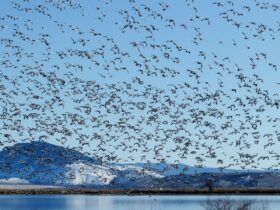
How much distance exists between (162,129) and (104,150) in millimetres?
4836

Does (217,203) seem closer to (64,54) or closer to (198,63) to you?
(198,63)

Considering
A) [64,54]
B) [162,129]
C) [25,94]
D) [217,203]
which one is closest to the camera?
[64,54]

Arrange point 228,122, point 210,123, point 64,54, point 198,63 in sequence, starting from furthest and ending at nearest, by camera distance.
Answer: point 210,123, point 228,122, point 198,63, point 64,54

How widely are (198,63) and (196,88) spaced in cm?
229

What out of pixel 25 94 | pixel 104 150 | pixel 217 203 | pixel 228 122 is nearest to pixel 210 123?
pixel 228 122

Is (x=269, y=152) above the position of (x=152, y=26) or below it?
below

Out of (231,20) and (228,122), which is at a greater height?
(231,20)

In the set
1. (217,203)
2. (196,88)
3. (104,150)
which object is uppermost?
(196,88)

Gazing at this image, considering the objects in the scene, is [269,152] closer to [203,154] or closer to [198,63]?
[203,154]

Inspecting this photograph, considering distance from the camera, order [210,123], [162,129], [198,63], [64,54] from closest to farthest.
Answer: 1. [64,54]
2. [198,63]
3. [210,123]
4. [162,129]

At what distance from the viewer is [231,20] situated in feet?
108

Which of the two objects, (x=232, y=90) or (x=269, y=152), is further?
(x=269, y=152)

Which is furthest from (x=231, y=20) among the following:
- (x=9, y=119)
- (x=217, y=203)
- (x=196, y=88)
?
(x=217, y=203)

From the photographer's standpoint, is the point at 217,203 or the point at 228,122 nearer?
the point at 228,122
